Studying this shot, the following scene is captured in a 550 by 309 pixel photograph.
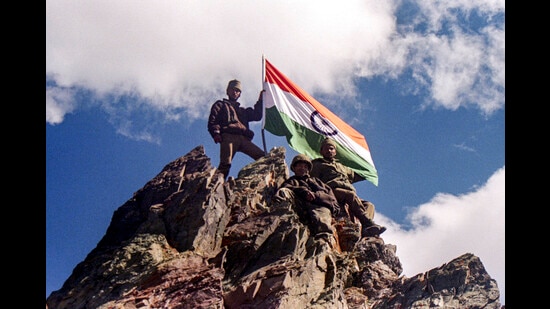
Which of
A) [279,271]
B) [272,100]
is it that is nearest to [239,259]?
[279,271]

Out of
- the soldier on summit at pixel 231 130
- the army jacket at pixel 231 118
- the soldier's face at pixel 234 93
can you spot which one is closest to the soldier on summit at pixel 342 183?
the soldier on summit at pixel 231 130

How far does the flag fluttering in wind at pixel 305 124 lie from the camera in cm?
2567

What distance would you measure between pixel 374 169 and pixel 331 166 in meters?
3.00

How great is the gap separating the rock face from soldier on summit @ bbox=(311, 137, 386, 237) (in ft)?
3.88

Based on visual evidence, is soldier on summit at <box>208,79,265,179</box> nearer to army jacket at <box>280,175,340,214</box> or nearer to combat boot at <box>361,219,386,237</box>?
army jacket at <box>280,175,340,214</box>

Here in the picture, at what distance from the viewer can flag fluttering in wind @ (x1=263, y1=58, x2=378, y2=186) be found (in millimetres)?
25672

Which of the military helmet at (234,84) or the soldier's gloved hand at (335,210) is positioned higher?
the military helmet at (234,84)

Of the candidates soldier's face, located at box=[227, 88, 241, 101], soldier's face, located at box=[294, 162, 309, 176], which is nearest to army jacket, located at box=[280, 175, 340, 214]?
soldier's face, located at box=[294, 162, 309, 176]

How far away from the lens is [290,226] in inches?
760

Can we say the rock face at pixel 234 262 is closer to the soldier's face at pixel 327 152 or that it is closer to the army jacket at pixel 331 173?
the army jacket at pixel 331 173

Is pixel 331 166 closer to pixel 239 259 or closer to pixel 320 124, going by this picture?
pixel 320 124

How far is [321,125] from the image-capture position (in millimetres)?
26641
